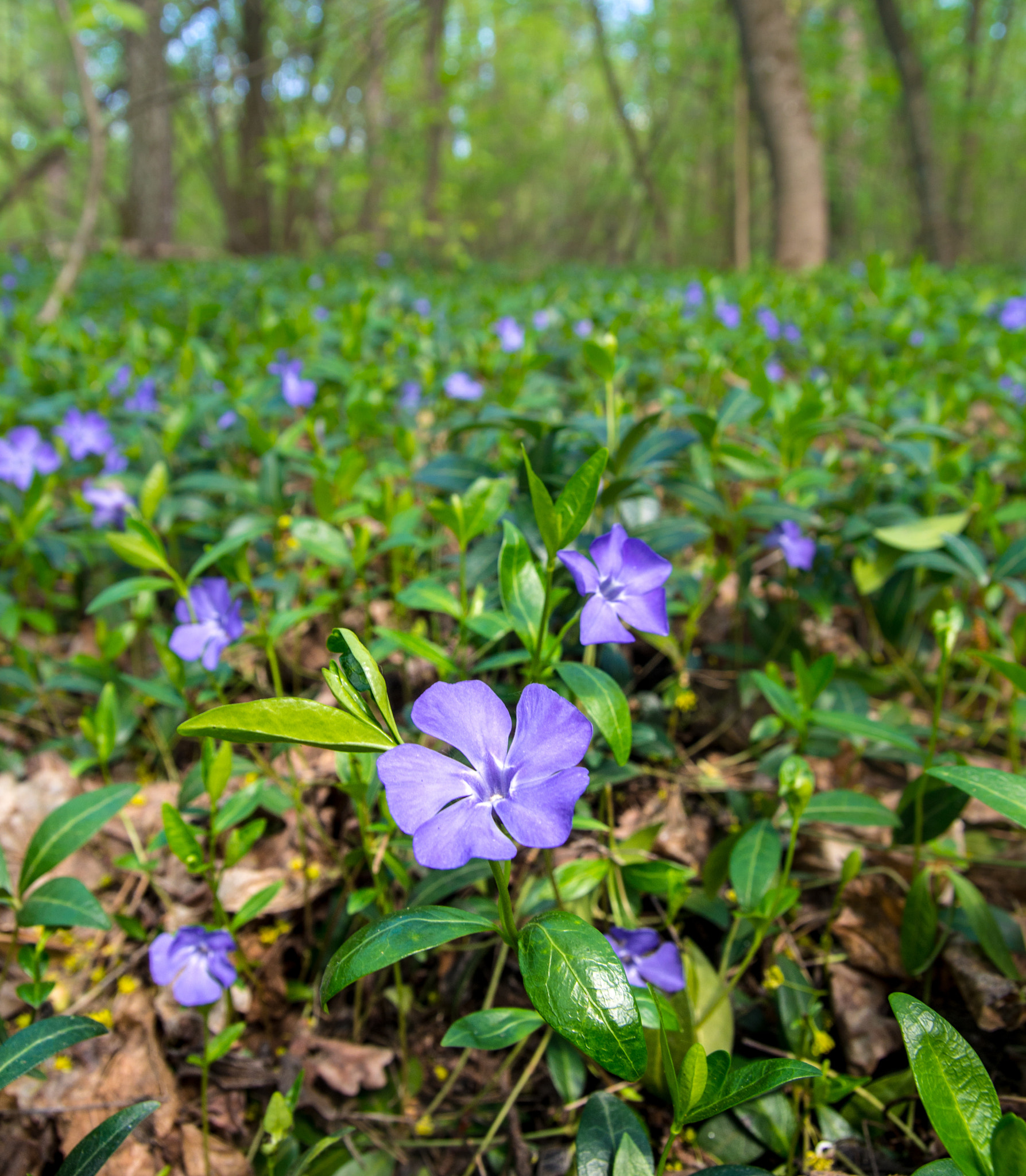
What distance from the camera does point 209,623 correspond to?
1.46 meters

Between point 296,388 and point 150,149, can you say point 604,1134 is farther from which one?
point 150,149

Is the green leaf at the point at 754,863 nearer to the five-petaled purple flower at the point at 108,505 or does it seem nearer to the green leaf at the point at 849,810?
the green leaf at the point at 849,810

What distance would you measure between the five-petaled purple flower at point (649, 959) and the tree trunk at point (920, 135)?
10.1 m

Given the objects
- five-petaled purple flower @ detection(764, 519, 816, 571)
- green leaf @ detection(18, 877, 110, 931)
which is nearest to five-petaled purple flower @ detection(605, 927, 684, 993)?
green leaf @ detection(18, 877, 110, 931)

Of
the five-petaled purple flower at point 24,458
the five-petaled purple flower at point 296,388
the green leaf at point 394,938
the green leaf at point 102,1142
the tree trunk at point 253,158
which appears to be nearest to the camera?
the green leaf at point 394,938

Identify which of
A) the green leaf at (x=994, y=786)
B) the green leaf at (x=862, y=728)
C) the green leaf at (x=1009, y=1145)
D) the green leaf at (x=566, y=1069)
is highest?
the green leaf at (x=994, y=786)

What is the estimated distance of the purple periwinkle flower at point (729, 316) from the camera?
3424mm

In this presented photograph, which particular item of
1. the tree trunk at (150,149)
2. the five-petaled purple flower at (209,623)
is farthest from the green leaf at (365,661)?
the tree trunk at (150,149)

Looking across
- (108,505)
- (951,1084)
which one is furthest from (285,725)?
(108,505)

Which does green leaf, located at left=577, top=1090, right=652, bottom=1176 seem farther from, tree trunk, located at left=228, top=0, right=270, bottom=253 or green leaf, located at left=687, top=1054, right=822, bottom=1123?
tree trunk, located at left=228, top=0, right=270, bottom=253

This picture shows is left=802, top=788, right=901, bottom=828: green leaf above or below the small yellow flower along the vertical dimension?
above

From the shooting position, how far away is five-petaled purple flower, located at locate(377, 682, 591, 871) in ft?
2.35

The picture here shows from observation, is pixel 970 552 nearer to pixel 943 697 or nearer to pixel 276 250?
pixel 943 697

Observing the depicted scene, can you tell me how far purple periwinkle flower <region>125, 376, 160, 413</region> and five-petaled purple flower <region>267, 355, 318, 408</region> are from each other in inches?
16.6
